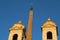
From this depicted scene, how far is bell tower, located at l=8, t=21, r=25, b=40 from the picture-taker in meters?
33.7

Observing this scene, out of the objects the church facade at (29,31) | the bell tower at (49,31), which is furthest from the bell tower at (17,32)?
the bell tower at (49,31)

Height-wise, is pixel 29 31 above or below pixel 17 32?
above

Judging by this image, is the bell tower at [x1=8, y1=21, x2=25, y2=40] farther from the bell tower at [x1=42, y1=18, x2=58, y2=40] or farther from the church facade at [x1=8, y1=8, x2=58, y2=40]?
the bell tower at [x1=42, y1=18, x2=58, y2=40]

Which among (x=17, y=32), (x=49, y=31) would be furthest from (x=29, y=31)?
(x=49, y=31)

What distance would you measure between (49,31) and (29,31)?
8.88 ft

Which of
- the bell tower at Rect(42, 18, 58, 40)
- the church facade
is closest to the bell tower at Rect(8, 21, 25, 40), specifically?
the church facade

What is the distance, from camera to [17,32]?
3441 cm

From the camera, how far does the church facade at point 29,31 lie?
32781 mm

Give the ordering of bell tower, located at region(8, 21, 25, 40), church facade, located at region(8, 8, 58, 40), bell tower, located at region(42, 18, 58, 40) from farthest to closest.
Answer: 1. bell tower, located at region(8, 21, 25, 40)
2. church facade, located at region(8, 8, 58, 40)
3. bell tower, located at region(42, 18, 58, 40)

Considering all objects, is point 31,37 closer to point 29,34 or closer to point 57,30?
point 29,34

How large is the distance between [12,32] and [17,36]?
0.93 metres

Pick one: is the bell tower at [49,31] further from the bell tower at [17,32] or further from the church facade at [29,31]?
the bell tower at [17,32]

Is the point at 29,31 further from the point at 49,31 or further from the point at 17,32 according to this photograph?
the point at 49,31

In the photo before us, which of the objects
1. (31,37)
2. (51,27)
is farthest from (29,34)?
(51,27)
